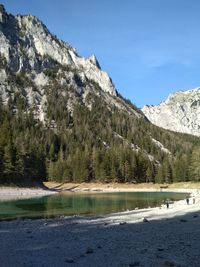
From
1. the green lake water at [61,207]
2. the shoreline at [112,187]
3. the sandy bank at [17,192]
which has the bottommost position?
the green lake water at [61,207]

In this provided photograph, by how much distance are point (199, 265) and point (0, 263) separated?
9415 millimetres

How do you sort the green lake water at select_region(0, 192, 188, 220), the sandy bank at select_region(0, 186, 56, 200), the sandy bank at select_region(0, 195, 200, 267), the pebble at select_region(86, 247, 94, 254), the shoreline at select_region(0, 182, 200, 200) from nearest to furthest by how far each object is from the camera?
the sandy bank at select_region(0, 195, 200, 267)
the pebble at select_region(86, 247, 94, 254)
the green lake water at select_region(0, 192, 188, 220)
the sandy bank at select_region(0, 186, 56, 200)
the shoreline at select_region(0, 182, 200, 200)

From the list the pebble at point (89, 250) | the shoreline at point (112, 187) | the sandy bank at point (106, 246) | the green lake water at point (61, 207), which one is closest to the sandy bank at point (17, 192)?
the green lake water at point (61, 207)

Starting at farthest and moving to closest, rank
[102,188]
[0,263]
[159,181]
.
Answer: [159,181], [102,188], [0,263]

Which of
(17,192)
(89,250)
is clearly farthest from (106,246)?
(17,192)

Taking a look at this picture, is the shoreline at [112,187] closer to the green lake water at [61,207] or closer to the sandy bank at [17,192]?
the sandy bank at [17,192]

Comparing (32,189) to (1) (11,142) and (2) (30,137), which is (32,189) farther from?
(2) (30,137)

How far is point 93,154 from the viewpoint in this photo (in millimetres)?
163500

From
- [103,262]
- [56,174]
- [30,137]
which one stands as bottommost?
[103,262]

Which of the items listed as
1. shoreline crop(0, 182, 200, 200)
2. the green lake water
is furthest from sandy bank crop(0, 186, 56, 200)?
shoreline crop(0, 182, 200, 200)

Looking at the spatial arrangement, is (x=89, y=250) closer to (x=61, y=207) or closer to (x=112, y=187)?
(x=61, y=207)

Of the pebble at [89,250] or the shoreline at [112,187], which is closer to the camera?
the pebble at [89,250]

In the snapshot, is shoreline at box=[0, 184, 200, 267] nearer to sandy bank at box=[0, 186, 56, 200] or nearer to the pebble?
the pebble

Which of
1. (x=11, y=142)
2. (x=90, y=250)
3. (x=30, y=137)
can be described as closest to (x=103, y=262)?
(x=90, y=250)
